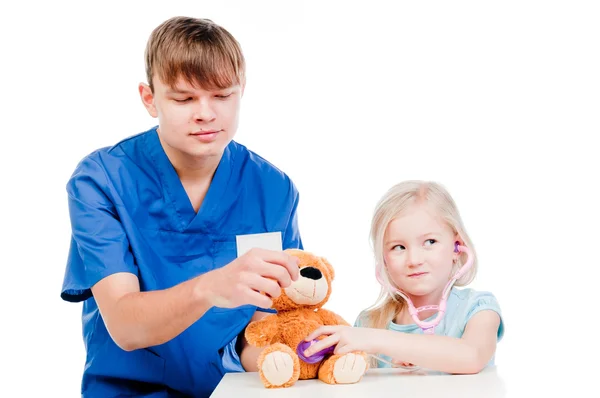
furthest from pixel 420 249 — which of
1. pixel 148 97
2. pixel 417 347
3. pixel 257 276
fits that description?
pixel 148 97

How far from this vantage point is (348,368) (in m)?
1.42

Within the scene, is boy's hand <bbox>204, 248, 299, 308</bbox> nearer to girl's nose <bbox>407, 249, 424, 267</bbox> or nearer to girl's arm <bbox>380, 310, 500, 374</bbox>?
girl's arm <bbox>380, 310, 500, 374</bbox>

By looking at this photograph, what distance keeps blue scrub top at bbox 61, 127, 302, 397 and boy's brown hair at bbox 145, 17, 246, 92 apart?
20 cm

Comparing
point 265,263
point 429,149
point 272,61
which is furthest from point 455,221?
point 272,61

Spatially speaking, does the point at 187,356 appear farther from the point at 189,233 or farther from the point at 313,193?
the point at 313,193

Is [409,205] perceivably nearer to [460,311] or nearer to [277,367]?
[460,311]

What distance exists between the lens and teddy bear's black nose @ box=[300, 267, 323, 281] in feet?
4.72

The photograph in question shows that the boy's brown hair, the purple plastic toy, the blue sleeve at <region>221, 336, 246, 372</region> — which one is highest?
the boy's brown hair

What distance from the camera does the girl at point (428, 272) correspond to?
161 centimetres

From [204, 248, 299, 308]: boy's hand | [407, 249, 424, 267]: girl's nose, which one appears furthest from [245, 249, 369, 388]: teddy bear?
[407, 249, 424, 267]: girl's nose

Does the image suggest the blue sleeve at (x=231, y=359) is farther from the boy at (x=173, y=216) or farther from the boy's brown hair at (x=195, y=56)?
the boy's brown hair at (x=195, y=56)

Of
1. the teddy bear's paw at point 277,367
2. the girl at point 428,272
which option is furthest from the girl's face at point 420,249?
the teddy bear's paw at point 277,367

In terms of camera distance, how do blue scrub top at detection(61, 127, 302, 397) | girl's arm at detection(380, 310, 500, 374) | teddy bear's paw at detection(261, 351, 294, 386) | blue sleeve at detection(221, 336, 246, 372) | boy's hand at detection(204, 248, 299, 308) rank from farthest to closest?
1. blue sleeve at detection(221, 336, 246, 372)
2. blue scrub top at detection(61, 127, 302, 397)
3. girl's arm at detection(380, 310, 500, 374)
4. teddy bear's paw at detection(261, 351, 294, 386)
5. boy's hand at detection(204, 248, 299, 308)

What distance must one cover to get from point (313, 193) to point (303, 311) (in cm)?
123
